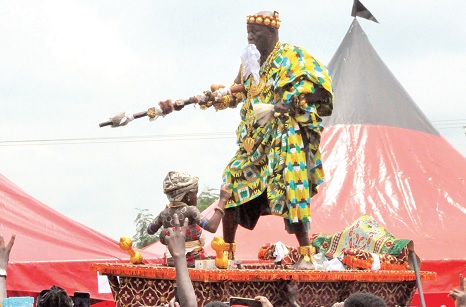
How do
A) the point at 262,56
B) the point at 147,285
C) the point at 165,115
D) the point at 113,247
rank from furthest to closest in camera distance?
the point at 113,247
the point at 262,56
the point at 165,115
the point at 147,285

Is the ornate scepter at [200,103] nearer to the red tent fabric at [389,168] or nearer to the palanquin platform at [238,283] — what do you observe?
the palanquin platform at [238,283]

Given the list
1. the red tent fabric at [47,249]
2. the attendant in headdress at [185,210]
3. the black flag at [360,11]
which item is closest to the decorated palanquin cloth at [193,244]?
the attendant in headdress at [185,210]

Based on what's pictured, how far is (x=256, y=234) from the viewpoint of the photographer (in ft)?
42.9

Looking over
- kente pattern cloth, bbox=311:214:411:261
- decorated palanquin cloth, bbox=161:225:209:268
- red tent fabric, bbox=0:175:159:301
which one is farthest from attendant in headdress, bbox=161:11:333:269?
red tent fabric, bbox=0:175:159:301

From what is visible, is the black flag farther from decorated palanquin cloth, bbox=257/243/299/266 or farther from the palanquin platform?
the palanquin platform

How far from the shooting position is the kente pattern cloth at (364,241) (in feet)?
29.5

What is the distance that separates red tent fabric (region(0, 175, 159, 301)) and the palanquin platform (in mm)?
3483

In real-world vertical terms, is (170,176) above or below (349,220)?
above

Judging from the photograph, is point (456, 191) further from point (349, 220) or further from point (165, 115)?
point (165, 115)

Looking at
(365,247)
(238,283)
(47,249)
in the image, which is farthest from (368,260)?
(47,249)

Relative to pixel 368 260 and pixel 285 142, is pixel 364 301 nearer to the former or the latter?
pixel 285 142

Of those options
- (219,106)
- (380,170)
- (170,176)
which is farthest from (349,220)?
(170,176)

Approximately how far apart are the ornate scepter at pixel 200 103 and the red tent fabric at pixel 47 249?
3.05m

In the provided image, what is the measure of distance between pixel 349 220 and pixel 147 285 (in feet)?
19.8
